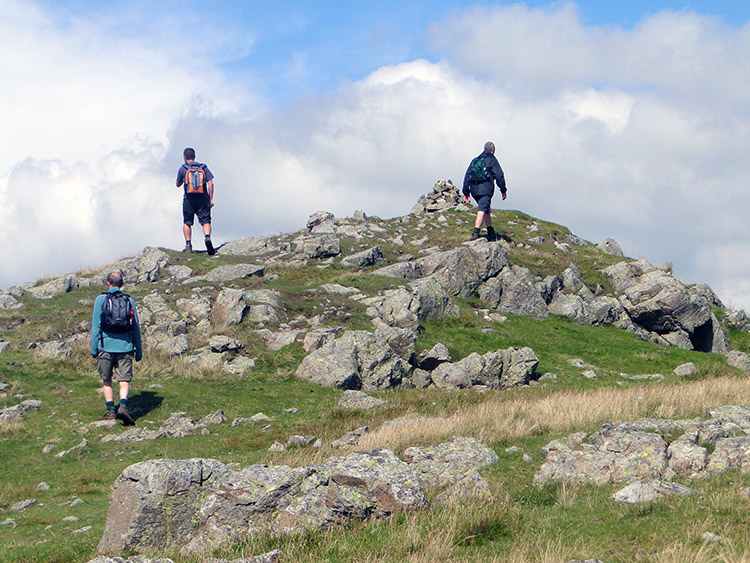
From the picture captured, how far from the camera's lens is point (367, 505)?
7.71m

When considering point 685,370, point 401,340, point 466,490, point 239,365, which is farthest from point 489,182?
point 466,490

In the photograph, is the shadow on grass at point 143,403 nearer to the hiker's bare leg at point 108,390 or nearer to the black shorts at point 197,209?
the hiker's bare leg at point 108,390

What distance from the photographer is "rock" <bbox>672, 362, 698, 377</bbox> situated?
66.8 ft

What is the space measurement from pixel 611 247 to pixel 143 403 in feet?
117

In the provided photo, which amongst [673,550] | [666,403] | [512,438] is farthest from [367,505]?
[666,403]

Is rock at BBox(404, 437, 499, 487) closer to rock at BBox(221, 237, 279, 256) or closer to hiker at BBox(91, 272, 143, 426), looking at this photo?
hiker at BBox(91, 272, 143, 426)

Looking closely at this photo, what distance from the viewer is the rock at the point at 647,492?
802cm

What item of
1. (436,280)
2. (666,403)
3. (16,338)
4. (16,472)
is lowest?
(16,472)

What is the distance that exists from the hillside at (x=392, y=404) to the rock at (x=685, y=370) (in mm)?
106

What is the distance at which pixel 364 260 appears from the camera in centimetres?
2959

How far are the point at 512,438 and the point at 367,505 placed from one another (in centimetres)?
465

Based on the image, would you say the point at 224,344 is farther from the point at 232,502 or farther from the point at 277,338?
the point at 232,502

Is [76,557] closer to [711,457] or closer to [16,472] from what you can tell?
[16,472]

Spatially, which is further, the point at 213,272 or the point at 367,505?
the point at 213,272
